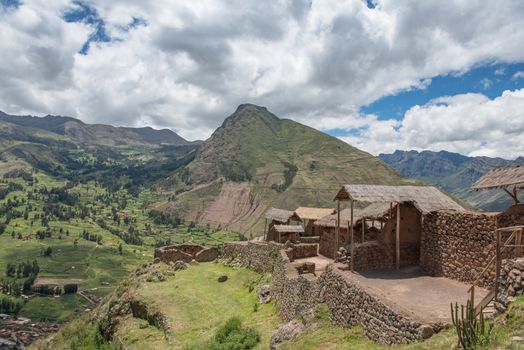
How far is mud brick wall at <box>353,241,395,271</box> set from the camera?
84.8 feet

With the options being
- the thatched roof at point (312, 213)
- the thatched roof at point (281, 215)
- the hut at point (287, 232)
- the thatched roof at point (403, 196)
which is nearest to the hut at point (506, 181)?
the thatched roof at point (403, 196)

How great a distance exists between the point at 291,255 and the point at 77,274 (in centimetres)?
17550

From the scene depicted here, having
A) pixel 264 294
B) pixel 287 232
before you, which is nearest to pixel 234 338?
pixel 264 294

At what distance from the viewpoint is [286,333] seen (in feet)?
65.9

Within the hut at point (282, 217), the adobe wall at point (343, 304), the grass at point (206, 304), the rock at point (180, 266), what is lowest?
the grass at point (206, 304)

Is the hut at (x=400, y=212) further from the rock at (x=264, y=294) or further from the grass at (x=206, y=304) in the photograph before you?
the grass at (x=206, y=304)

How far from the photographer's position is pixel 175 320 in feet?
93.4

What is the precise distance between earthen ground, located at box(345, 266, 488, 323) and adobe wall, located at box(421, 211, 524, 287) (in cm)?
66

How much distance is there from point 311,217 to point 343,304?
109 ft

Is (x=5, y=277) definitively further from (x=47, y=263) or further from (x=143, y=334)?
Result: (x=143, y=334)

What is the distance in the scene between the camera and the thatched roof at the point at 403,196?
24.8 metres

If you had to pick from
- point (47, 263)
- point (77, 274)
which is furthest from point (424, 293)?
point (47, 263)

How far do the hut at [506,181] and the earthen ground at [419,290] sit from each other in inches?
192

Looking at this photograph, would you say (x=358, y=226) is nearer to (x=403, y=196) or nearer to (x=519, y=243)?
(x=403, y=196)
